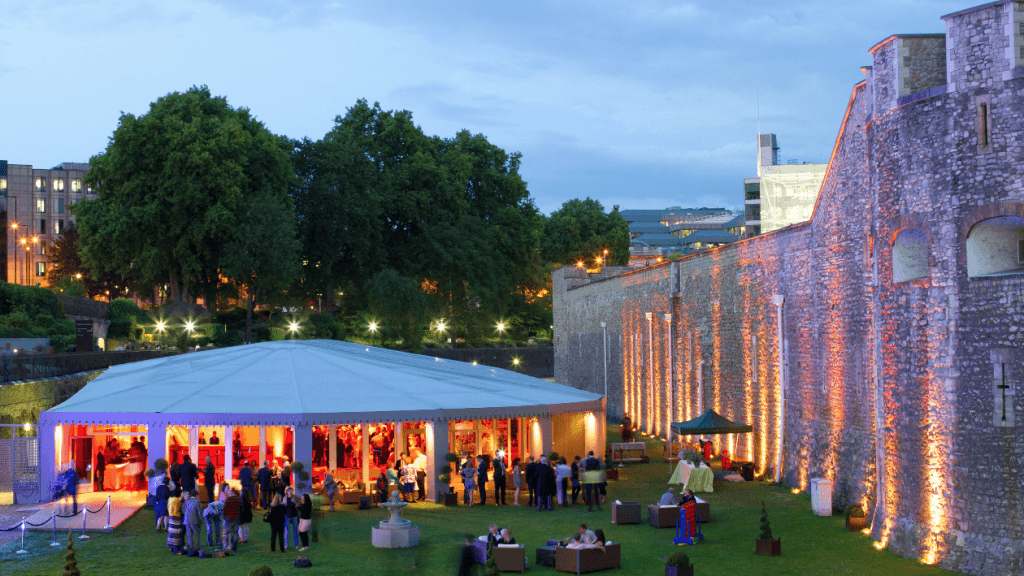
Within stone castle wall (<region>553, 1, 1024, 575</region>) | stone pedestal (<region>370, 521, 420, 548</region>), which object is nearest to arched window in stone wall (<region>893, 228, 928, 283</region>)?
stone castle wall (<region>553, 1, 1024, 575</region>)

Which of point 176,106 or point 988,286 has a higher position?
point 176,106

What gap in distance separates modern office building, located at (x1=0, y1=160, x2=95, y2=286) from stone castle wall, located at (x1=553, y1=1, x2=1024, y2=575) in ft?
324

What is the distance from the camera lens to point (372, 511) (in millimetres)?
22969

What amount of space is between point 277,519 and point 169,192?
125 ft

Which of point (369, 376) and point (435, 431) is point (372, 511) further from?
point (369, 376)

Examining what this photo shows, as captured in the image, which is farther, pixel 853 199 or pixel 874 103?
pixel 853 199

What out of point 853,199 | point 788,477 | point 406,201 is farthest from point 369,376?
point 406,201

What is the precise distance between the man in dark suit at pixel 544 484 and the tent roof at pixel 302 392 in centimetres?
261

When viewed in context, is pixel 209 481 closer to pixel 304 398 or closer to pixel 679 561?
pixel 304 398

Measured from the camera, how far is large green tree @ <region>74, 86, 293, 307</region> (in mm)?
51469

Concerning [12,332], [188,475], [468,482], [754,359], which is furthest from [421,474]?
[12,332]

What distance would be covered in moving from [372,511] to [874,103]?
45.9 feet

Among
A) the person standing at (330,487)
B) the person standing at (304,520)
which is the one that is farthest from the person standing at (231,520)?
the person standing at (330,487)

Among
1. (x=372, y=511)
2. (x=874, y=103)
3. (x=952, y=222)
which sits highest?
(x=874, y=103)
